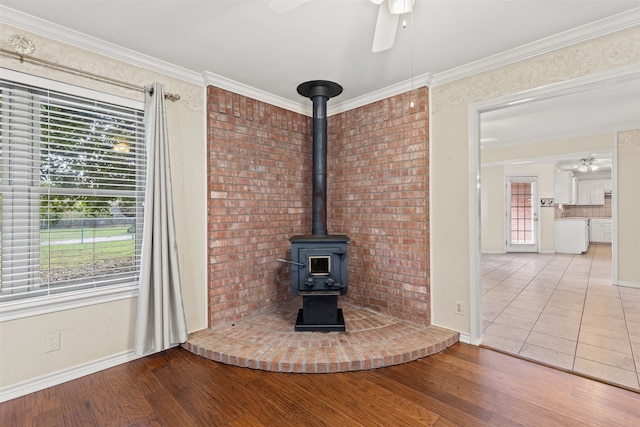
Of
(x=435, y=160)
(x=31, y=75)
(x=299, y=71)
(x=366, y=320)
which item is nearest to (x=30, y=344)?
(x=31, y=75)

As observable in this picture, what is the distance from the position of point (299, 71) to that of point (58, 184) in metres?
2.07

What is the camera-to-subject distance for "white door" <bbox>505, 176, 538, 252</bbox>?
7.94 m

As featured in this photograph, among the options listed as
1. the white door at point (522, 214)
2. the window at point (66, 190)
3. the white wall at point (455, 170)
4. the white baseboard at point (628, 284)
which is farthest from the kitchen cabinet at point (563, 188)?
the window at point (66, 190)

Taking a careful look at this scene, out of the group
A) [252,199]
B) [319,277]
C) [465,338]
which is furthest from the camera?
[252,199]

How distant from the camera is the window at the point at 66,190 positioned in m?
2.03

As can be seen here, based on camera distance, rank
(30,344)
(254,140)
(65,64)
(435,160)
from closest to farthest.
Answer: (30,344) < (65,64) < (435,160) < (254,140)

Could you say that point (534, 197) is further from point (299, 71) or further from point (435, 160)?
point (299, 71)

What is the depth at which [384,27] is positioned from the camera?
1.68 metres

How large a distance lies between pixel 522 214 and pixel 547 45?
6.84 meters

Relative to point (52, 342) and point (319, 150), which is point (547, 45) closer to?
point (319, 150)

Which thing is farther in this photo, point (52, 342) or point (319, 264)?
point (319, 264)

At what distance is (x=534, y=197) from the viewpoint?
794 centimetres

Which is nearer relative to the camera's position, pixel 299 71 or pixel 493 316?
pixel 299 71

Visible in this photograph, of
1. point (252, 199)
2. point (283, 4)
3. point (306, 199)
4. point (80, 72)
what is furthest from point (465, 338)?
point (80, 72)
